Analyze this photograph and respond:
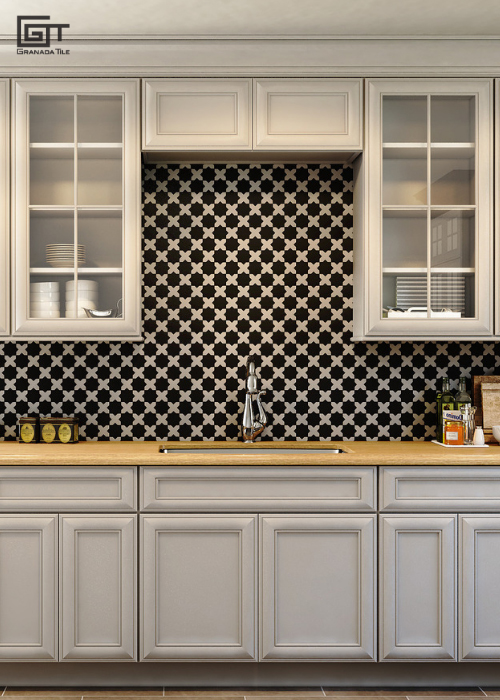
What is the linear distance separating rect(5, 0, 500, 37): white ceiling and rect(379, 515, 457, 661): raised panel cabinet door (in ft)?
6.49

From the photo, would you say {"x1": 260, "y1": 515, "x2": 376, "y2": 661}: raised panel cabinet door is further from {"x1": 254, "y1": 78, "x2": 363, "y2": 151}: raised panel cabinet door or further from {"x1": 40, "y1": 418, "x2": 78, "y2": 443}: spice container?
{"x1": 254, "y1": 78, "x2": 363, "y2": 151}: raised panel cabinet door

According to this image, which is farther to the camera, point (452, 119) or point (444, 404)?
point (444, 404)

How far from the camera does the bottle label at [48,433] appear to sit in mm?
2689

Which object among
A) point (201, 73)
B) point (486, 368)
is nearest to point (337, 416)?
Answer: point (486, 368)

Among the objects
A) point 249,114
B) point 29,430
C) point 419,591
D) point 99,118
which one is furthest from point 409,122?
point 29,430

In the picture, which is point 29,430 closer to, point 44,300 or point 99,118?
point 44,300

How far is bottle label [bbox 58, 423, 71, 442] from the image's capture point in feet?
8.87

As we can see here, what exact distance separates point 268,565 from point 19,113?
2103 mm

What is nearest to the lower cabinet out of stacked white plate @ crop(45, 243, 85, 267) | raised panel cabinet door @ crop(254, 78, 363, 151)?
stacked white plate @ crop(45, 243, 85, 267)

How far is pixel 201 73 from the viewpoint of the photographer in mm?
2527

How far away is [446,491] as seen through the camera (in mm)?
2334

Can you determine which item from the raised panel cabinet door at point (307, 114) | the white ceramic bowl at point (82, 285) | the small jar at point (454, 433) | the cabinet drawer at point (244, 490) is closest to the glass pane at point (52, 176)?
the white ceramic bowl at point (82, 285)

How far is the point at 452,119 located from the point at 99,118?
1.50m

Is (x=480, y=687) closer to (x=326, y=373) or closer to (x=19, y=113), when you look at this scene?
(x=326, y=373)
